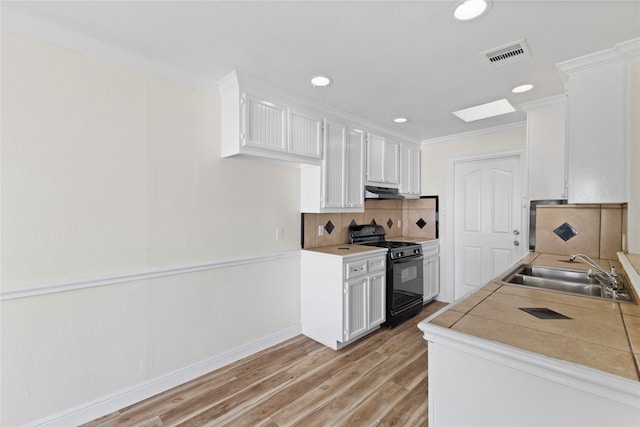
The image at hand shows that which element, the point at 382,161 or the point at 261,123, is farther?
the point at 382,161

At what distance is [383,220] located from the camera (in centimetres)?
426

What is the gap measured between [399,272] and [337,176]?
4.27ft

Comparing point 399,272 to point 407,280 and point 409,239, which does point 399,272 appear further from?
point 409,239

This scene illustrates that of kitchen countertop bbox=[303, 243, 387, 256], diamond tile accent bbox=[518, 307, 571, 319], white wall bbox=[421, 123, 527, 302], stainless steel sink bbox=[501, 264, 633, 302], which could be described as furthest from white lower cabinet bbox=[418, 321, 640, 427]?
white wall bbox=[421, 123, 527, 302]

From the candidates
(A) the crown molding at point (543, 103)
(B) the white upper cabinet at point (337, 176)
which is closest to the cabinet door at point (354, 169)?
(B) the white upper cabinet at point (337, 176)

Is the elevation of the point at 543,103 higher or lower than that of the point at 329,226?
higher

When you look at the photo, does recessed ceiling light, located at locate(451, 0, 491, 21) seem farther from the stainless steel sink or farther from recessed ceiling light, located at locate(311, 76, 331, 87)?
the stainless steel sink

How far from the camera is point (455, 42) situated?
1845mm

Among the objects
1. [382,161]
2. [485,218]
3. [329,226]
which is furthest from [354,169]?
[485,218]

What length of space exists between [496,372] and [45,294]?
7.67 feet

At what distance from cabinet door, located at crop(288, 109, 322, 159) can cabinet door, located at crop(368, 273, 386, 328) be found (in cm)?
141

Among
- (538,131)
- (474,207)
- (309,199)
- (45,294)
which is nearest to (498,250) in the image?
(474,207)

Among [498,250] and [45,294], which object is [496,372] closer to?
[45,294]

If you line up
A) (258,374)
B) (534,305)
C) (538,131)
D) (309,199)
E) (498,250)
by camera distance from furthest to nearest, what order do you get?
1. (498,250)
2. (309,199)
3. (538,131)
4. (258,374)
5. (534,305)
